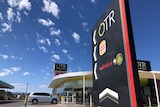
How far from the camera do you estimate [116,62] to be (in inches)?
108

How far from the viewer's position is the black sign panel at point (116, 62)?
228 cm

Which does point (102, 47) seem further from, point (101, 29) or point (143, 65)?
point (143, 65)

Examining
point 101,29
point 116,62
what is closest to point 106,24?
point 101,29

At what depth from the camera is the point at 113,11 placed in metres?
3.02

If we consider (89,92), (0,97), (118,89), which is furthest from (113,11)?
(0,97)

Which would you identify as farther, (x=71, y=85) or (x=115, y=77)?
(x=71, y=85)

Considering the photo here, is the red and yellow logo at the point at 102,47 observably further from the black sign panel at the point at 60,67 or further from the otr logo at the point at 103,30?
the black sign panel at the point at 60,67

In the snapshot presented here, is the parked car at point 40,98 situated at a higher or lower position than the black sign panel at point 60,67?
lower

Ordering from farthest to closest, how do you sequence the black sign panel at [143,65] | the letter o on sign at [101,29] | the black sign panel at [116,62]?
the black sign panel at [143,65]
the letter o on sign at [101,29]
the black sign panel at [116,62]

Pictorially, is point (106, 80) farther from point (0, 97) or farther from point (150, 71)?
point (0, 97)

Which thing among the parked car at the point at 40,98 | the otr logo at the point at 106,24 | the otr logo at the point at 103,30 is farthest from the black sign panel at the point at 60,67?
the otr logo at the point at 106,24

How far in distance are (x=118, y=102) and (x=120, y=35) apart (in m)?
1.10

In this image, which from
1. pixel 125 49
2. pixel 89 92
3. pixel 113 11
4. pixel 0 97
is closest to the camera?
pixel 125 49

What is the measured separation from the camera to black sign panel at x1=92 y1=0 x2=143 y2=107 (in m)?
2.28
